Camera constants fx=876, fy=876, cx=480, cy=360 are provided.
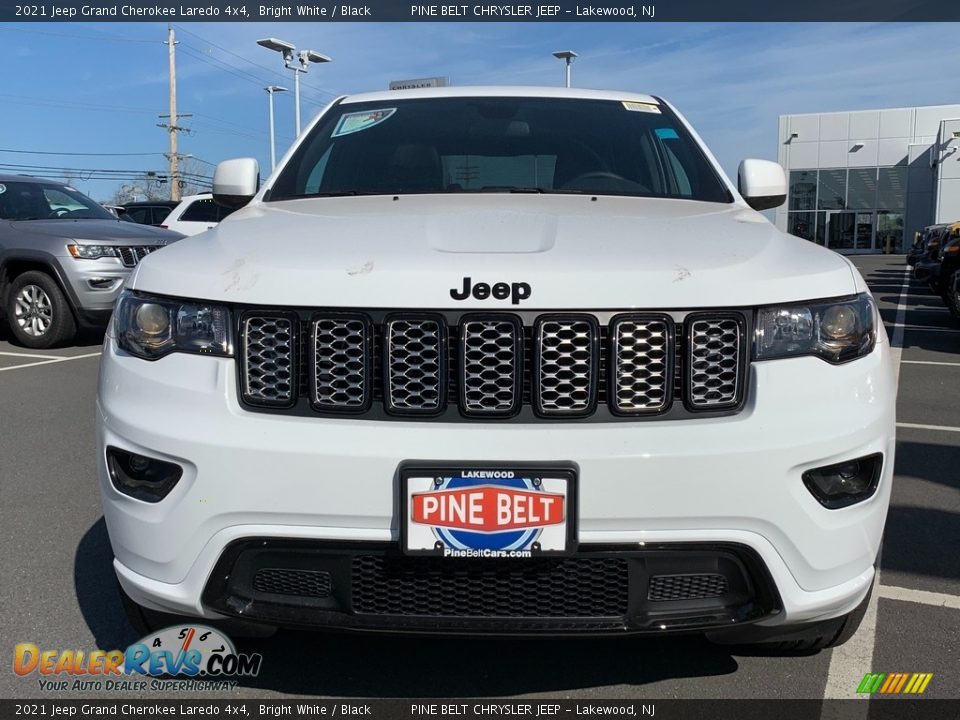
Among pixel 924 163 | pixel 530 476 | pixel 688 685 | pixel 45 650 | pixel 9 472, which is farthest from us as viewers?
pixel 924 163

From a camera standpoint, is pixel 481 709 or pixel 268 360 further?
pixel 481 709

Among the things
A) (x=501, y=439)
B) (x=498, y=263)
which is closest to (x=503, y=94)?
(x=498, y=263)

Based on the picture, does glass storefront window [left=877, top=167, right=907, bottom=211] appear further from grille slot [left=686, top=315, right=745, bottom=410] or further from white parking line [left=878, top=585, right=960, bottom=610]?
grille slot [left=686, top=315, right=745, bottom=410]

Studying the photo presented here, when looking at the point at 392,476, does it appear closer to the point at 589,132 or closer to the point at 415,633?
the point at 415,633

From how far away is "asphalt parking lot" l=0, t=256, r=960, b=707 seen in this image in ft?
7.77

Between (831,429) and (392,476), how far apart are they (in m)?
0.97

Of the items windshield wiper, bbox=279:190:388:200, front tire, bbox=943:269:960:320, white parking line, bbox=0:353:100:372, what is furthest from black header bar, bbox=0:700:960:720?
front tire, bbox=943:269:960:320

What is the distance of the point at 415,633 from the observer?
Result: 197 cm

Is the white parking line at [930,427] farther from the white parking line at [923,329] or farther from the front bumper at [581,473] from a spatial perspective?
the white parking line at [923,329]

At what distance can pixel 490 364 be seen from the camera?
1.96m

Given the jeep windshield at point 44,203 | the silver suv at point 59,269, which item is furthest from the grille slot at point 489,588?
the jeep windshield at point 44,203

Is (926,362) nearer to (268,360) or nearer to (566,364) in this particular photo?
(566,364)

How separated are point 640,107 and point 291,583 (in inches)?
100

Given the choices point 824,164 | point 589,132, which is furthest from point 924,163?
point 589,132
